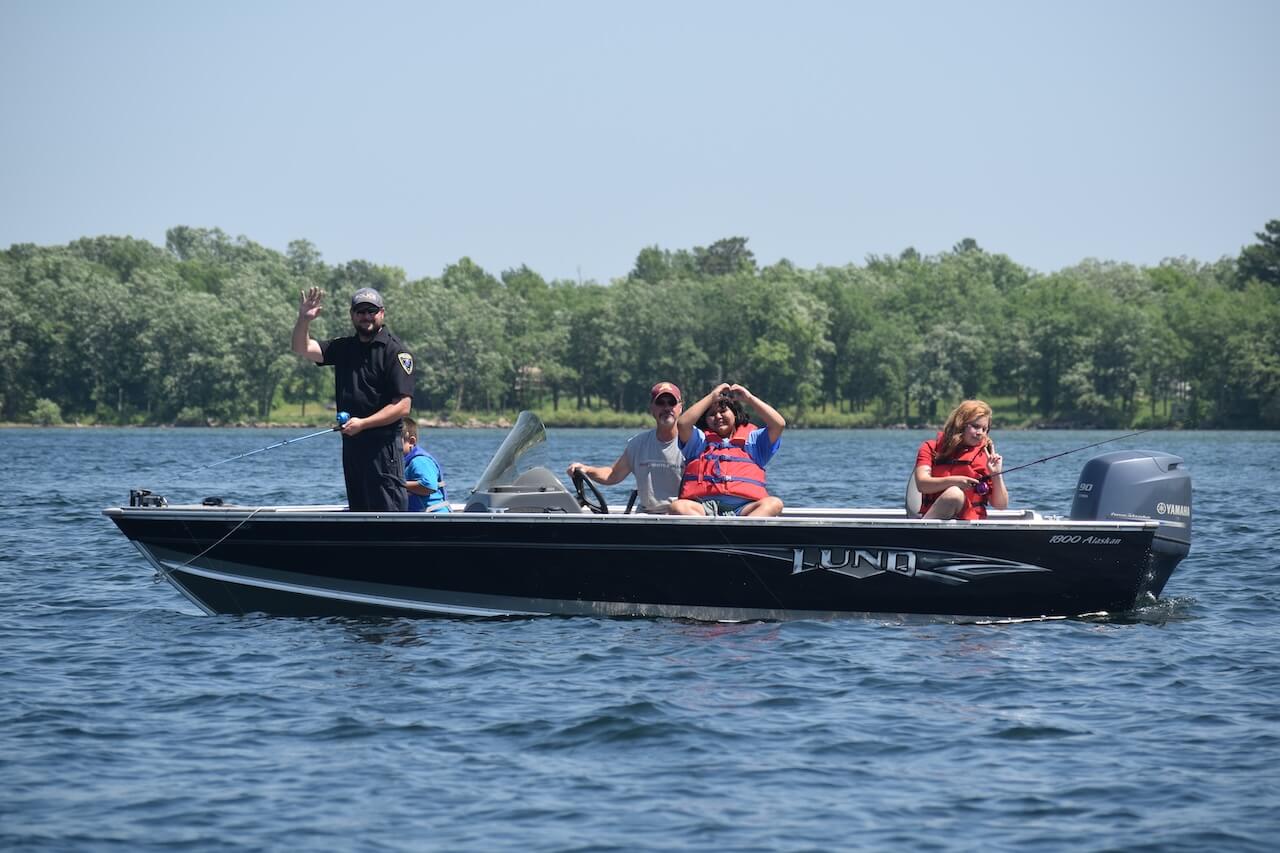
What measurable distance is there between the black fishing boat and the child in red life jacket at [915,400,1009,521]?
184 millimetres

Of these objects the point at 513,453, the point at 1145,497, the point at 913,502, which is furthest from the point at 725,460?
the point at 1145,497

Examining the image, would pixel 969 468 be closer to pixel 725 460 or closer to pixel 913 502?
pixel 913 502

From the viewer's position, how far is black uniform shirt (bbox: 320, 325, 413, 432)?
1065 centimetres

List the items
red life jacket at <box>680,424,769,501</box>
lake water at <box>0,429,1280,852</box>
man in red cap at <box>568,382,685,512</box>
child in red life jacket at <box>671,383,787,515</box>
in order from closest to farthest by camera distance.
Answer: lake water at <box>0,429,1280,852</box> → child in red life jacket at <box>671,383,787,515</box> → red life jacket at <box>680,424,769,501</box> → man in red cap at <box>568,382,685,512</box>

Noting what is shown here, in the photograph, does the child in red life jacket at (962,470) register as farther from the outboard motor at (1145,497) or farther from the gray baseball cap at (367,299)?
the gray baseball cap at (367,299)

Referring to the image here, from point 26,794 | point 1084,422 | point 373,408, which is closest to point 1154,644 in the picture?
point 373,408

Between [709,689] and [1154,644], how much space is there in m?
3.32

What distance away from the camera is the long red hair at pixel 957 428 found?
10555 millimetres

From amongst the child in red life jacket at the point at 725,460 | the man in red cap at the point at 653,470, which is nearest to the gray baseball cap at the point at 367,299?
the man in red cap at the point at 653,470

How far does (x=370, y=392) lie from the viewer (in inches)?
420

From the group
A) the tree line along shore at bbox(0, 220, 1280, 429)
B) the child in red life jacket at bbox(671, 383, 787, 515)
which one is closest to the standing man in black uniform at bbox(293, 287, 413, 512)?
the child in red life jacket at bbox(671, 383, 787, 515)

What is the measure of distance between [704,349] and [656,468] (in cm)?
8794

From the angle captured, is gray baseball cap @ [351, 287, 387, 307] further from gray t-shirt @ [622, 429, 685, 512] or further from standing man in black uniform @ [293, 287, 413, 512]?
gray t-shirt @ [622, 429, 685, 512]

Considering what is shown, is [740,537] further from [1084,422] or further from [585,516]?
[1084,422]
